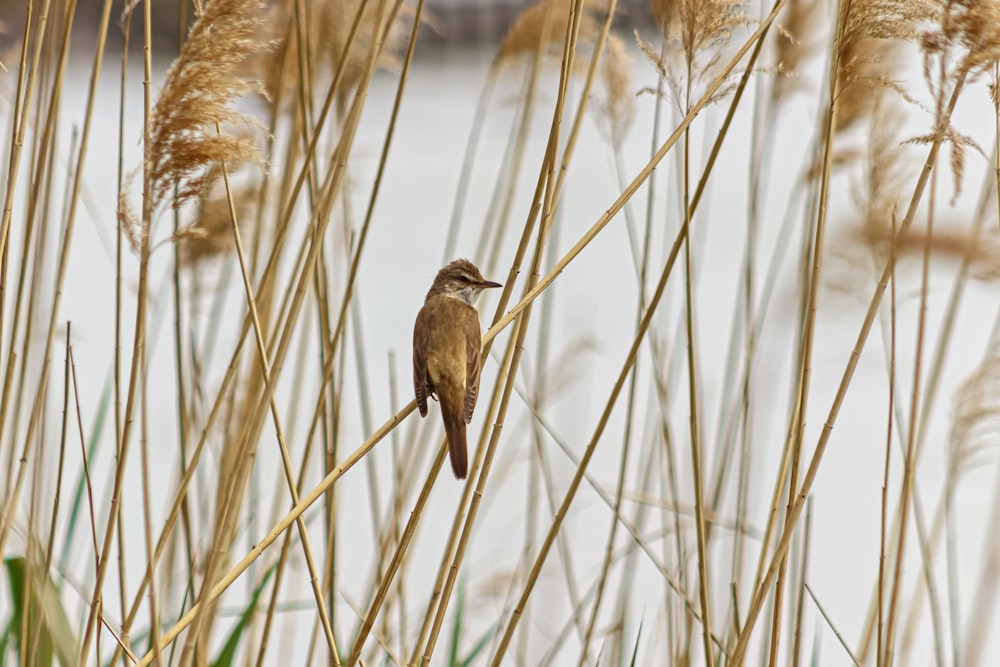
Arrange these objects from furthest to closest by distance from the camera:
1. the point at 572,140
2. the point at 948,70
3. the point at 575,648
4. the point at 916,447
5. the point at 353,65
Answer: the point at 575,648 → the point at 353,65 → the point at 916,447 → the point at 572,140 → the point at 948,70

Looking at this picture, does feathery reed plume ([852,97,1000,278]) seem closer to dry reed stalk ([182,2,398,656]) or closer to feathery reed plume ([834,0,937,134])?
feathery reed plume ([834,0,937,134])

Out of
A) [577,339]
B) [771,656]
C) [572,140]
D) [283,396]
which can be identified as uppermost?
[572,140]

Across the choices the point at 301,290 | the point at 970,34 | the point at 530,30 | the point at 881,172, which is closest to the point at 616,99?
the point at 530,30

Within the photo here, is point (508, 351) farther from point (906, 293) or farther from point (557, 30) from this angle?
point (557, 30)

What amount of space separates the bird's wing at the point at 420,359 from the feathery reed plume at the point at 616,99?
67 cm

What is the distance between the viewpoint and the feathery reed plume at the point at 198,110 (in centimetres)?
129

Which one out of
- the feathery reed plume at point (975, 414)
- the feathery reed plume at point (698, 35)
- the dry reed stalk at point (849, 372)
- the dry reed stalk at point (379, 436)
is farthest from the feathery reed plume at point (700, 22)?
the feathery reed plume at point (975, 414)

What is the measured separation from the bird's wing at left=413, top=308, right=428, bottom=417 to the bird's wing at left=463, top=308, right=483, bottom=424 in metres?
0.10

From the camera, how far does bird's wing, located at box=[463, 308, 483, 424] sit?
212cm

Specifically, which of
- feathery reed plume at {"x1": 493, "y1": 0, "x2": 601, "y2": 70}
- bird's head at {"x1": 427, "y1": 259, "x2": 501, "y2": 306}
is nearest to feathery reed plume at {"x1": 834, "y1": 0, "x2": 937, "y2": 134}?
feathery reed plume at {"x1": 493, "y1": 0, "x2": 601, "y2": 70}

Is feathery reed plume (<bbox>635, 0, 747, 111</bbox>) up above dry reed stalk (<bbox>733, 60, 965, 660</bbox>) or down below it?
above

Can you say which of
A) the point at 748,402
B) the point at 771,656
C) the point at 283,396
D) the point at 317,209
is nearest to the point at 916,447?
→ the point at 748,402

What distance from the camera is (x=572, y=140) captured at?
1.66 m

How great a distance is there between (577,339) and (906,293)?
1.33m
